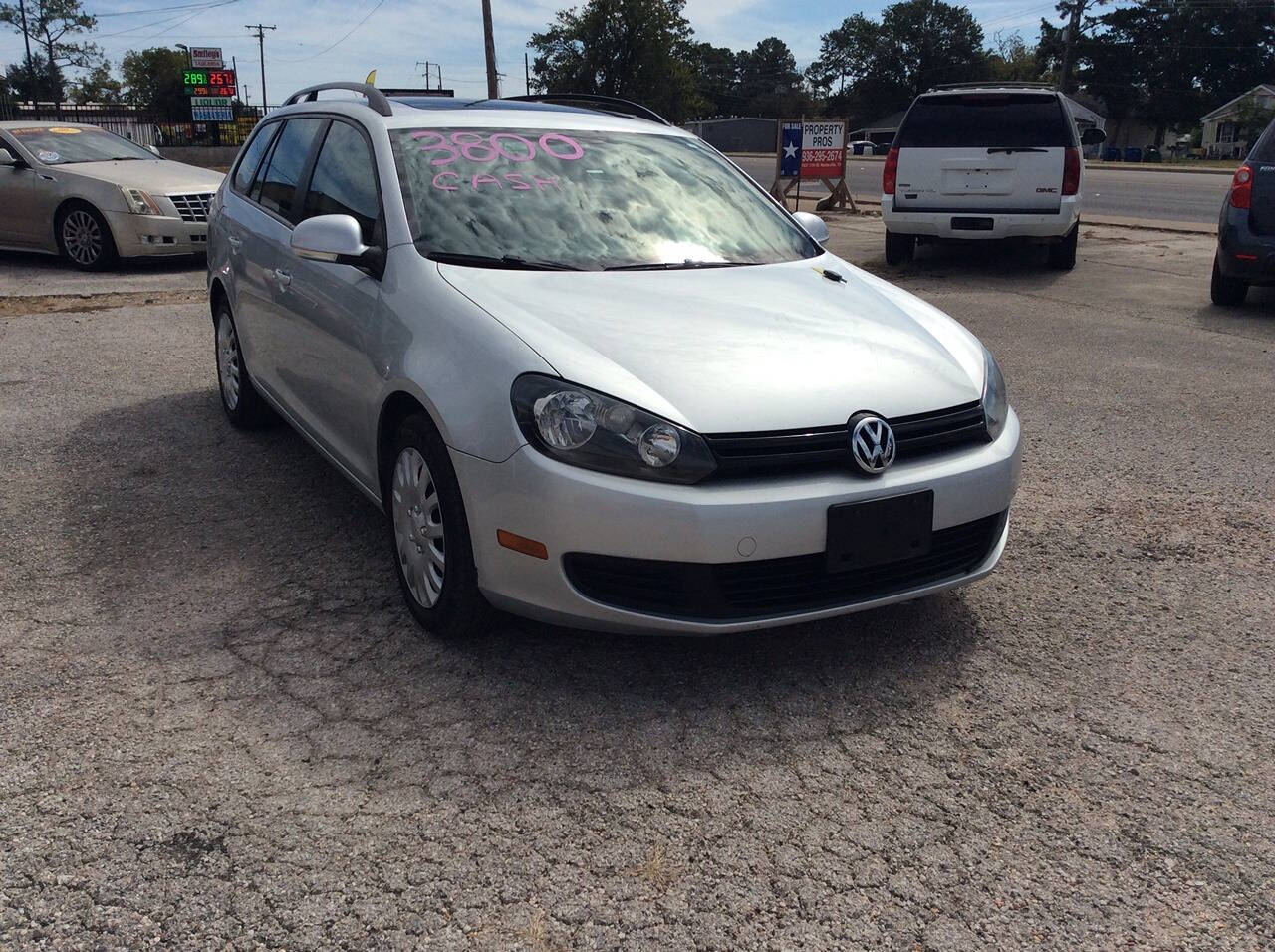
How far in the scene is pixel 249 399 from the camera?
5469 millimetres

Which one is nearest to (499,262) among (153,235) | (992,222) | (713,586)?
(713,586)

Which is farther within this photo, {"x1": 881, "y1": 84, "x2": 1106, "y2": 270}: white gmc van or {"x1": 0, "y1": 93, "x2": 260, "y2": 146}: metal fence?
{"x1": 0, "y1": 93, "x2": 260, "y2": 146}: metal fence

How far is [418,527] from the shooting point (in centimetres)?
336

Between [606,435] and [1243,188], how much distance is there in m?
7.73

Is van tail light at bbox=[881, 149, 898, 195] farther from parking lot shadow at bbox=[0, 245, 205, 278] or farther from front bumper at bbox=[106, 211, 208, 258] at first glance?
parking lot shadow at bbox=[0, 245, 205, 278]

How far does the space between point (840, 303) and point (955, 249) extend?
33.5 feet

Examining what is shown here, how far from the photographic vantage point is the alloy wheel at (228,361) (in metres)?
5.51

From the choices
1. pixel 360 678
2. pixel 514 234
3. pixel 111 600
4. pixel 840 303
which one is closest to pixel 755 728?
pixel 360 678

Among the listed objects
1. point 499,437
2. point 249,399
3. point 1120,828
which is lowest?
point 1120,828

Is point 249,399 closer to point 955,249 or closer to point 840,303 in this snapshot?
point 840,303

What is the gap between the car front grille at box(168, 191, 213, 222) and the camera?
11305mm

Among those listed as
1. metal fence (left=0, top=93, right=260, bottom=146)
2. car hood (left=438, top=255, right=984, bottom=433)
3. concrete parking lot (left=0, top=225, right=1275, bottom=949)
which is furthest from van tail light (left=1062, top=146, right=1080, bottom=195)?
metal fence (left=0, top=93, right=260, bottom=146)

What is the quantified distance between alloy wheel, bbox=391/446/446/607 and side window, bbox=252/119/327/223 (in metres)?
1.61

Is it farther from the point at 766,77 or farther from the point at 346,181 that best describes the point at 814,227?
the point at 766,77
